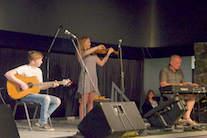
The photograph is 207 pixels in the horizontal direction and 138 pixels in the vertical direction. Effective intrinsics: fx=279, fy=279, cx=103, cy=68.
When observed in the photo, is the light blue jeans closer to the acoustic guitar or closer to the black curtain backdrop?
the acoustic guitar

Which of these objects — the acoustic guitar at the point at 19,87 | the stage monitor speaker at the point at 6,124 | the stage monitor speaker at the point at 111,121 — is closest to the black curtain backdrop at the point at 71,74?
the acoustic guitar at the point at 19,87

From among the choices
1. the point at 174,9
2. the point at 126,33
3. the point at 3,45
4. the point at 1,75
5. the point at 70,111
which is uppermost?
the point at 174,9

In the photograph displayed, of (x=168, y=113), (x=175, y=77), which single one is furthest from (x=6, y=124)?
(x=175, y=77)

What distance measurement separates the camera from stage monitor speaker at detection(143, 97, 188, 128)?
12.2 ft

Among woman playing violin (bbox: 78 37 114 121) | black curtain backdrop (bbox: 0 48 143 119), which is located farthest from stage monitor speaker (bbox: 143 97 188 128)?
black curtain backdrop (bbox: 0 48 143 119)

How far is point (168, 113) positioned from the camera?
383 centimetres

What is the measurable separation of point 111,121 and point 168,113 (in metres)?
1.34

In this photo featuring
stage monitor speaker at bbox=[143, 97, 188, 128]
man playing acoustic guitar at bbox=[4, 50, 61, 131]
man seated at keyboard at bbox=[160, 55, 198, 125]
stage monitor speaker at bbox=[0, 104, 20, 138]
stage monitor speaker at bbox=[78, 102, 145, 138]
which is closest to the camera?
stage monitor speaker at bbox=[0, 104, 20, 138]

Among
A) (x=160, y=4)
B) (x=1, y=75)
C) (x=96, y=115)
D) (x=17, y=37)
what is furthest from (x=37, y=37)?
(x=160, y=4)

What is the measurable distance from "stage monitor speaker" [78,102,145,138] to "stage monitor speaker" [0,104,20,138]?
75cm

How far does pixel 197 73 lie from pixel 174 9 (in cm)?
140

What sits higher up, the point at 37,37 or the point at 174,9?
the point at 174,9

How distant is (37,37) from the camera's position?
4727 mm

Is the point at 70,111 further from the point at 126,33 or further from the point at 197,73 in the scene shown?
the point at 197,73
